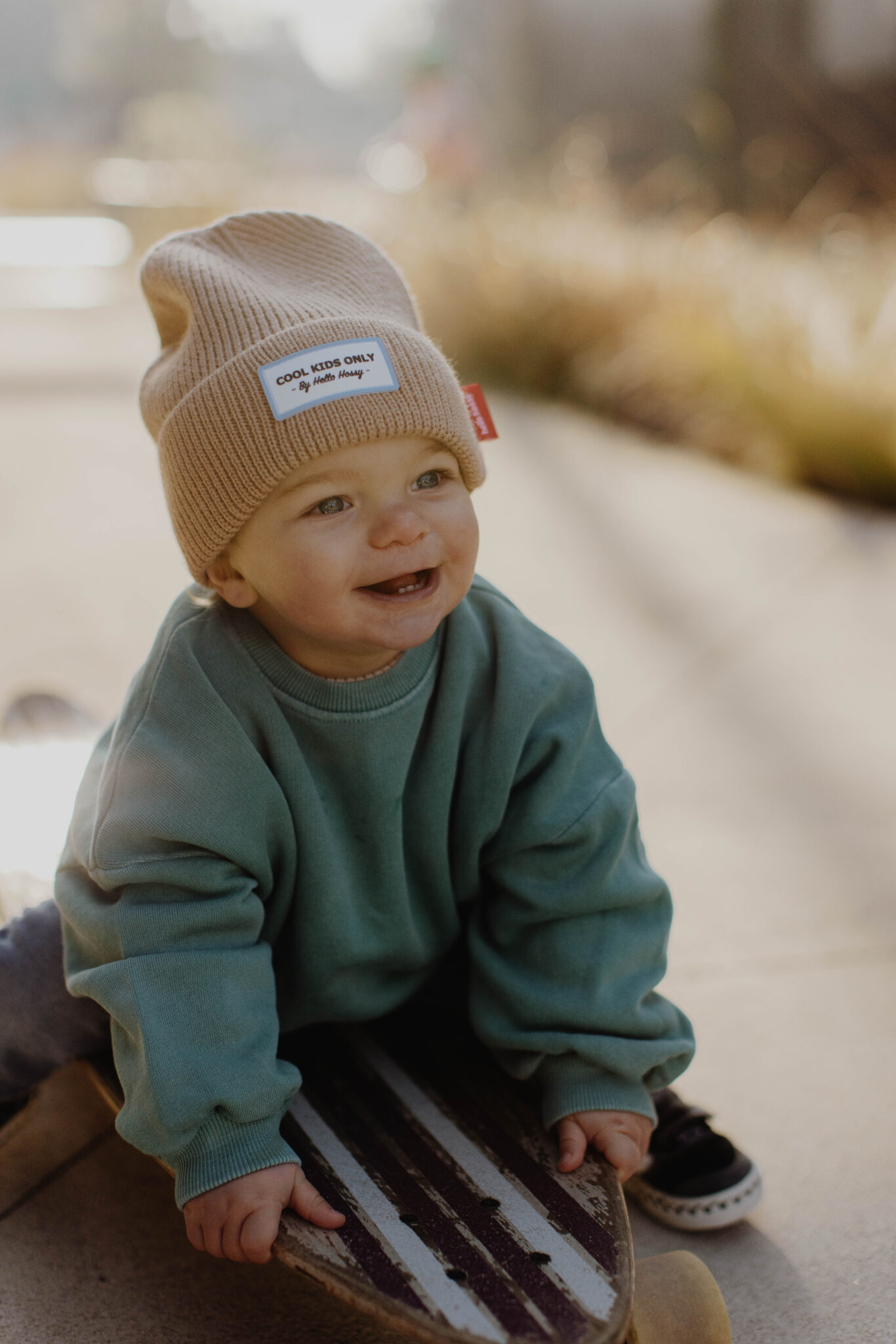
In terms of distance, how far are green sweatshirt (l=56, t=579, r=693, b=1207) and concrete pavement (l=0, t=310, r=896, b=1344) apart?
279 millimetres

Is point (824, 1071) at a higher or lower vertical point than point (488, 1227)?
lower

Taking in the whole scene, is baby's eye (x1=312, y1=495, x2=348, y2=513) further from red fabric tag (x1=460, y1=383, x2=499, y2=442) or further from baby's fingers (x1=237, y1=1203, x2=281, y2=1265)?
baby's fingers (x1=237, y1=1203, x2=281, y2=1265)

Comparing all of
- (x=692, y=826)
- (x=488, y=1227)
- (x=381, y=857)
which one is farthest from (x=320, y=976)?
(x=692, y=826)

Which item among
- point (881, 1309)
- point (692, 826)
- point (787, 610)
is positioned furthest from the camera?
point (787, 610)

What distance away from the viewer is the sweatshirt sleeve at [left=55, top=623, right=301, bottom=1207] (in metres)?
1.29

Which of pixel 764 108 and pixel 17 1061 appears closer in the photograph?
pixel 17 1061

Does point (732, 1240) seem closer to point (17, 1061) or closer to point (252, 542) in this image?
point (17, 1061)

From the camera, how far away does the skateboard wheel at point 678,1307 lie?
4.24 ft

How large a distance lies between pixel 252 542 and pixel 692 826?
139cm

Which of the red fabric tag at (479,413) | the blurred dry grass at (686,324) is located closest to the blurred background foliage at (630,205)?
the blurred dry grass at (686,324)

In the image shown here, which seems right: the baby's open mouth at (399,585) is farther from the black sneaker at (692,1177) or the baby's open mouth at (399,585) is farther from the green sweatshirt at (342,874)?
the black sneaker at (692,1177)

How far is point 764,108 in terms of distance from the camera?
36.1 ft

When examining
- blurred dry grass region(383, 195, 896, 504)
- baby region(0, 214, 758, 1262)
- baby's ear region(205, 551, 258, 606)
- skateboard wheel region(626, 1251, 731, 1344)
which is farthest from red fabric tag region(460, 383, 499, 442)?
blurred dry grass region(383, 195, 896, 504)

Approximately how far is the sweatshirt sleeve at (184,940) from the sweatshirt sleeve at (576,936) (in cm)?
30
